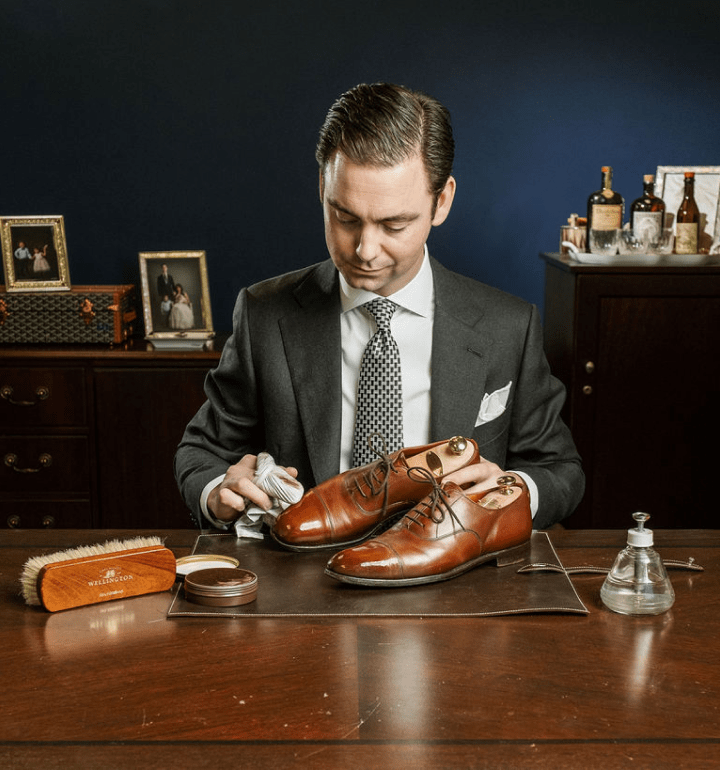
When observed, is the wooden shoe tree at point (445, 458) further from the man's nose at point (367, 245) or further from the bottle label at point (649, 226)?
the bottle label at point (649, 226)

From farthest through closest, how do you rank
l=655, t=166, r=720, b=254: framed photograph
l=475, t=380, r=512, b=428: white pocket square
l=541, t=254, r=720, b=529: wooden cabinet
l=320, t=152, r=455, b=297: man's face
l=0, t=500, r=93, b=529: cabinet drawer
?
l=0, t=500, r=93, b=529: cabinet drawer
l=655, t=166, r=720, b=254: framed photograph
l=541, t=254, r=720, b=529: wooden cabinet
l=475, t=380, r=512, b=428: white pocket square
l=320, t=152, r=455, b=297: man's face

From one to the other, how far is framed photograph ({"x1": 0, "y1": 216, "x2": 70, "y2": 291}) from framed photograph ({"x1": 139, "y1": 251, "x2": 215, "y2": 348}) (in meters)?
0.31

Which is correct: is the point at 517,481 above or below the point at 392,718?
above

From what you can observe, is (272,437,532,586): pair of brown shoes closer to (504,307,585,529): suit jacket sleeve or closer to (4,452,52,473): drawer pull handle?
(504,307,585,529): suit jacket sleeve

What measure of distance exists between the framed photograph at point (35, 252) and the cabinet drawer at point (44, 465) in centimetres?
57

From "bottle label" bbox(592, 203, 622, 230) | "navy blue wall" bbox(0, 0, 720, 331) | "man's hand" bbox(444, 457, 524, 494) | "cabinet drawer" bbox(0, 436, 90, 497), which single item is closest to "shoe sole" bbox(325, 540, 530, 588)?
"man's hand" bbox(444, 457, 524, 494)

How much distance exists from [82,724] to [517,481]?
0.78 m

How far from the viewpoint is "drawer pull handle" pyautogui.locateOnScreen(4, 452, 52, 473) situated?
3428mm

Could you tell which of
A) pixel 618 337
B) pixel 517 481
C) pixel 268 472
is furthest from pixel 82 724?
pixel 618 337

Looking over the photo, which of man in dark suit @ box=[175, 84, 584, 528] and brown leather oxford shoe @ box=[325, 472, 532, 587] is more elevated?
man in dark suit @ box=[175, 84, 584, 528]

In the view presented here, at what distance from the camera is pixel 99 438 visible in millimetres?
3445

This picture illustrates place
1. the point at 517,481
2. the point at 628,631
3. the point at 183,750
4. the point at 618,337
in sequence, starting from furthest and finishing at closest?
the point at 618,337 → the point at 517,481 → the point at 628,631 → the point at 183,750

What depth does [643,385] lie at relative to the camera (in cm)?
317

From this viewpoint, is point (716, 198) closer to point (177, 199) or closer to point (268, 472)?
point (177, 199)
